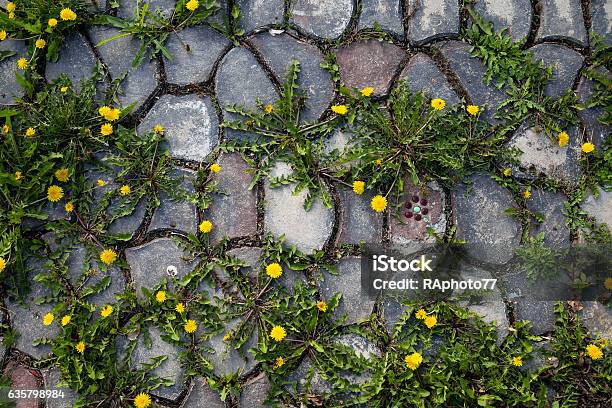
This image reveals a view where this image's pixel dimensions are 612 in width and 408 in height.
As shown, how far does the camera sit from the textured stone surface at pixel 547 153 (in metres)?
3.42

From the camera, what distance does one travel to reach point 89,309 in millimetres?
3402

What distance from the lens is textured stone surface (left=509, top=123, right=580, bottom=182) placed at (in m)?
3.42

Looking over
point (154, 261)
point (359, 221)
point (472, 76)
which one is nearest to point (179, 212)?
point (154, 261)

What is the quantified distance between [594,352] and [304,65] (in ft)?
7.25

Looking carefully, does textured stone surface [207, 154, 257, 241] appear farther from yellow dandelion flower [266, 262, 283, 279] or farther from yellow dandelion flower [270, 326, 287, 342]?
yellow dandelion flower [270, 326, 287, 342]

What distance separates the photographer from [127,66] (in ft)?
11.6

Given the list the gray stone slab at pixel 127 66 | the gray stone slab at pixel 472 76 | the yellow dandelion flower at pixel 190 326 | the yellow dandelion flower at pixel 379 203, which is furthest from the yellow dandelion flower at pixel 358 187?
the gray stone slab at pixel 127 66

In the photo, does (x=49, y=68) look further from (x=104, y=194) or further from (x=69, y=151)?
(x=104, y=194)

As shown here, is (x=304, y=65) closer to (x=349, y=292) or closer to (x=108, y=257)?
(x=349, y=292)

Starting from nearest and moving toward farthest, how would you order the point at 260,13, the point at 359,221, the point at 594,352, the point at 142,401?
1. the point at 594,352
2. the point at 142,401
3. the point at 359,221
4. the point at 260,13

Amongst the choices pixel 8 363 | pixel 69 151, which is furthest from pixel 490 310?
pixel 8 363

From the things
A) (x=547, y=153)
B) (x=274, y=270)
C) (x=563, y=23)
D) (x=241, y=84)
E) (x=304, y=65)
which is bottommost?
(x=274, y=270)

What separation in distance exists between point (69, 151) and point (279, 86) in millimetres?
1240

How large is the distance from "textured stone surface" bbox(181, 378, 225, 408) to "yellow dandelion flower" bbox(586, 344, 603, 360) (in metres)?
1.98
